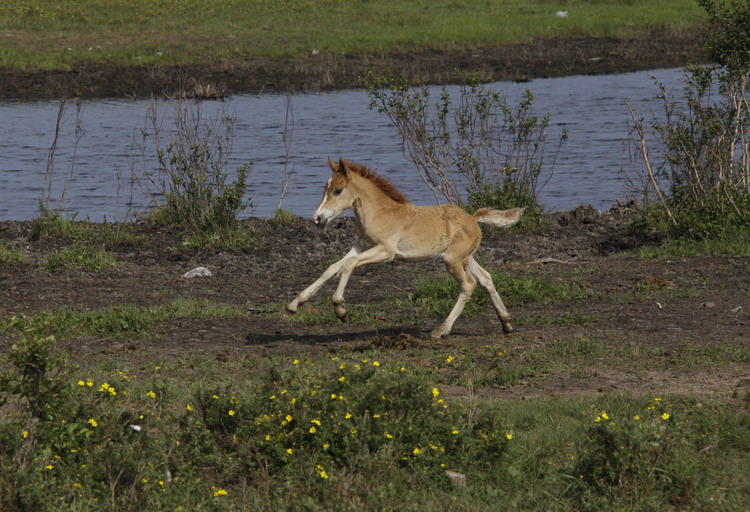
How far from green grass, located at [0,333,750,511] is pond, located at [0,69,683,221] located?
10138mm

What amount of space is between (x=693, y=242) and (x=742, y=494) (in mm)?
8774

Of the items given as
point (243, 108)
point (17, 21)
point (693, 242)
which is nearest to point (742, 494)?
point (693, 242)

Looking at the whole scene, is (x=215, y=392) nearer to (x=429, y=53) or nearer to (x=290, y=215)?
(x=290, y=215)

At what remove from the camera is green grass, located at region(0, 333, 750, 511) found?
6.46 metres

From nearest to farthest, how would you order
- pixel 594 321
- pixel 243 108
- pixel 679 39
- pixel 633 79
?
1. pixel 594 321
2. pixel 243 108
3. pixel 633 79
4. pixel 679 39

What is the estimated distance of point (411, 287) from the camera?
1356 cm

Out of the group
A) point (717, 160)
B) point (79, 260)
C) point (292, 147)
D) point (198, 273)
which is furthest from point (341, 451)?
point (292, 147)

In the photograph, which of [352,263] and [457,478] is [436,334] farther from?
[457,478]

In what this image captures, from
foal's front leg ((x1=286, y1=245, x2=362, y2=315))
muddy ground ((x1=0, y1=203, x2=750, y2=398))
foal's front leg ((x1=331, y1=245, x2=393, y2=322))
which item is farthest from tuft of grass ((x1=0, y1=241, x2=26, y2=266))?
foal's front leg ((x1=331, y1=245, x2=393, y2=322))

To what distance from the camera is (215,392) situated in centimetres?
756

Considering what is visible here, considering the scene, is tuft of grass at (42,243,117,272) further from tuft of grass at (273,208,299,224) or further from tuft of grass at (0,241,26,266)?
tuft of grass at (273,208,299,224)

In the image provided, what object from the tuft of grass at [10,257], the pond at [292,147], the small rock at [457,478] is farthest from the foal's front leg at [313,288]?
the pond at [292,147]

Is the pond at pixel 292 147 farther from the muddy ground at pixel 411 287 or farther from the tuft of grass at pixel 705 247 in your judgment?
the tuft of grass at pixel 705 247

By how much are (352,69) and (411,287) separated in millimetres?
26309
